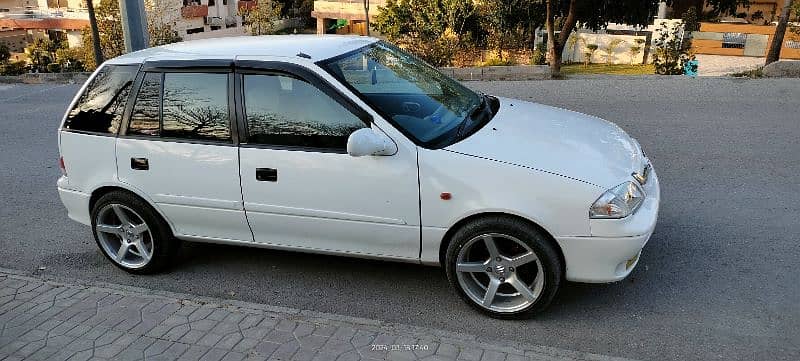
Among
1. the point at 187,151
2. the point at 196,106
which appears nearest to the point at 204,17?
the point at 196,106

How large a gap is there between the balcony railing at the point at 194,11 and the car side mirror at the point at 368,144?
4857cm

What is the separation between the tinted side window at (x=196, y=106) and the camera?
4184 millimetres

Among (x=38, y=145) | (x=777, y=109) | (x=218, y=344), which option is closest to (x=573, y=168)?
(x=218, y=344)

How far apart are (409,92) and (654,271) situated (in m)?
2.10

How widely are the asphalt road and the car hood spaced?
0.86 m

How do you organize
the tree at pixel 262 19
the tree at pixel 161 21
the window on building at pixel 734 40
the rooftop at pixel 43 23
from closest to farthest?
the tree at pixel 161 21 → the window on building at pixel 734 40 → the tree at pixel 262 19 → the rooftop at pixel 43 23

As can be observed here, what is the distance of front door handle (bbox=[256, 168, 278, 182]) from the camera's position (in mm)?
4012

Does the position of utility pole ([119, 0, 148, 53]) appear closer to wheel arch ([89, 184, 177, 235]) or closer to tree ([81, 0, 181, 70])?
wheel arch ([89, 184, 177, 235])

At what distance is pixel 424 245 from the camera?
3.87m

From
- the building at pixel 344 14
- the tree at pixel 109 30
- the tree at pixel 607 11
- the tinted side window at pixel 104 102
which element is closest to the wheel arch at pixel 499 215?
the tinted side window at pixel 104 102

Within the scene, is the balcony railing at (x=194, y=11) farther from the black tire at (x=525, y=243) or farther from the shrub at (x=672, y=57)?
the black tire at (x=525, y=243)

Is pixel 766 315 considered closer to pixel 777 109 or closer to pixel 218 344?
pixel 218 344

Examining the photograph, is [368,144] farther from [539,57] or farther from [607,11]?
[607,11]

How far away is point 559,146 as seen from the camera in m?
3.86
